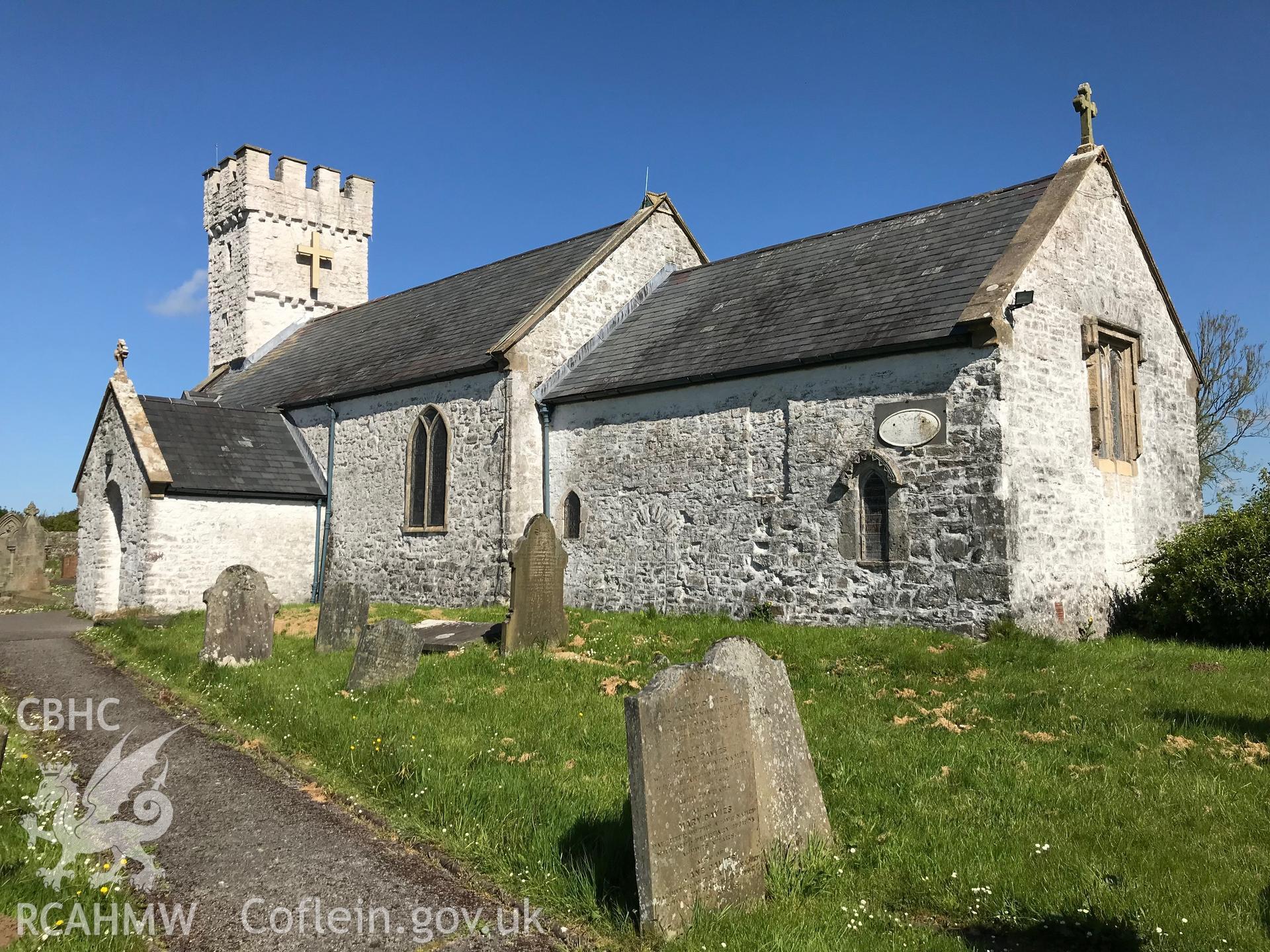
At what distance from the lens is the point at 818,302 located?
15859 millimetres

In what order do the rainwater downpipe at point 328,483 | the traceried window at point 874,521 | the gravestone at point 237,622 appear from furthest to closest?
the rainwater downpipe at point 328,483
the traceried window at point 874,521
the gravestone at point 237,622

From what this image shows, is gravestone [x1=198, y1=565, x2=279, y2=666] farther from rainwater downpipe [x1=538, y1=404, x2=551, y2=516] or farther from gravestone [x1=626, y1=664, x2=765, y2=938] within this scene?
gravestone [x1=626, y1=664, x2=765, y2=938]

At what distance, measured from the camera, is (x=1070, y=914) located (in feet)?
15.7

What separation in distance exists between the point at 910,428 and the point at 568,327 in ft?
29.4

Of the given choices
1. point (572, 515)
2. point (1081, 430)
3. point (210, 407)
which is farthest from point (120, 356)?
point (1081, 430)

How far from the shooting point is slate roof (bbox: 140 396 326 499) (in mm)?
20328

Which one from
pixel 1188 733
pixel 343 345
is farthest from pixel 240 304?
pixel 1188 733

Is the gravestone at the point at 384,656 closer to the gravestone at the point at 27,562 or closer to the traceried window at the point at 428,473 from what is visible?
the traceried window at the point at 428,473

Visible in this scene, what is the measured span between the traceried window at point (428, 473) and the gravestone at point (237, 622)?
7021mm

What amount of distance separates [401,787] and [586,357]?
13639 mm

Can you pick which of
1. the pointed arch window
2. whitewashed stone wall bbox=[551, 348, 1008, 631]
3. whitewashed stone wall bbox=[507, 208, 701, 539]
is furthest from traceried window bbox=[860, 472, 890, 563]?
whitewashed stone wall bbox=[507, 208, 701, 539]

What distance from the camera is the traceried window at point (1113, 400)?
46.9 ft

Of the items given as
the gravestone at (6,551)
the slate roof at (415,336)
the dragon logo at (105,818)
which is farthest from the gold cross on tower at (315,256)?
the dragon logo at (105,818)

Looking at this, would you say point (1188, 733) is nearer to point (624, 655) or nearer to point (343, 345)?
point (624, 655)
